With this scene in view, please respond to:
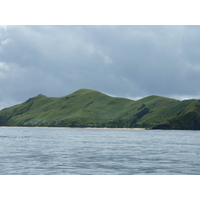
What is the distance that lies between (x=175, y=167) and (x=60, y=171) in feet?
50.5

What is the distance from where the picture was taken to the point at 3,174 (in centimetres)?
3688
